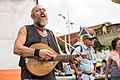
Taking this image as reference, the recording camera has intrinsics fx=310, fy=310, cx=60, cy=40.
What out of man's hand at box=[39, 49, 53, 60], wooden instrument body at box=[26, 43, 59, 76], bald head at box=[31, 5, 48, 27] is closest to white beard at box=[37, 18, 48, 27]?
bald head at box=[31, 5, 48, 27]

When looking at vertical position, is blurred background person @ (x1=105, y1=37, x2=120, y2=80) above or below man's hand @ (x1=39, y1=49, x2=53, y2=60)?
below

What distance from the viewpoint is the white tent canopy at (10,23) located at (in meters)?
4.46

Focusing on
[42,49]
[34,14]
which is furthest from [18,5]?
[42,49]

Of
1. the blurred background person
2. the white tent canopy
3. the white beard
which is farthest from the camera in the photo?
the blurred background person

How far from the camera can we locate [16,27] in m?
4.61

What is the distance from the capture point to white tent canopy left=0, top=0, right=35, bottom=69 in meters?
4.46

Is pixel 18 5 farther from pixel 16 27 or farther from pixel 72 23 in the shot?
pixel 72 23

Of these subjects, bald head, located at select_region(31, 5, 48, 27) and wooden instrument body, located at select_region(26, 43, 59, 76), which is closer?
wooden instrument body, located at select_region(26, 43, 59, 76)

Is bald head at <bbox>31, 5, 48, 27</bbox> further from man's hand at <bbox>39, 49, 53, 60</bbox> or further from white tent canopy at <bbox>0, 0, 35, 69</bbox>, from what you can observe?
white tent canopy at <bbox>0, 0, 35, 69</bbox>

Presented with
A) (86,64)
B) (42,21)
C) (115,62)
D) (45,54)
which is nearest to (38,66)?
(45,54)

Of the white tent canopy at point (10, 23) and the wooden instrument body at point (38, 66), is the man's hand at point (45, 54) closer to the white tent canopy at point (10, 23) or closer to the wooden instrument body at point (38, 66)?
the wooden instrument body at point (38, 66)

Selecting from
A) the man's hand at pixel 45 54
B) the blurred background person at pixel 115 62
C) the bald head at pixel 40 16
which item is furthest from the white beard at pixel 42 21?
the blurred background person at pixel 115 62

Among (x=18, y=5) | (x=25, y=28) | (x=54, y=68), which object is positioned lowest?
(x=54, y=68)

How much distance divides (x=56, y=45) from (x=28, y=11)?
1490 millimetres
